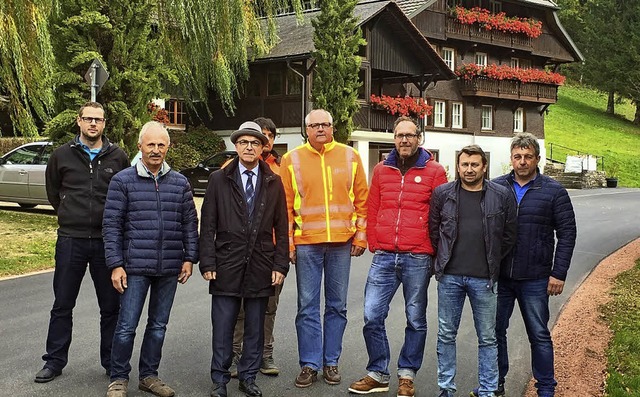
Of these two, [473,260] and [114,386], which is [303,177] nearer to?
[473,260]

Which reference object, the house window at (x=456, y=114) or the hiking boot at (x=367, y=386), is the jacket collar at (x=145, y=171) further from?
the house window at (x=456, y=114)

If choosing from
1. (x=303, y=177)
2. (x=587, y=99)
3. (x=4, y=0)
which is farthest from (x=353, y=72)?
(x=587, y=99)

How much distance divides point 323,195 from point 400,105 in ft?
83.6

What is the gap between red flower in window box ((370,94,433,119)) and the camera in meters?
29.7

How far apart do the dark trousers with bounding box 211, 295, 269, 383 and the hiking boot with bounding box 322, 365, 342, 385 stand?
603mm

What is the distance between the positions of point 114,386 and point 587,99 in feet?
225

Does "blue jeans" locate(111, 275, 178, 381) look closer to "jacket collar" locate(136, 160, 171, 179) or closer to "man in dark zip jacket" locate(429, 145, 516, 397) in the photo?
"jacket collar" locate(136, 160, 171, 179)

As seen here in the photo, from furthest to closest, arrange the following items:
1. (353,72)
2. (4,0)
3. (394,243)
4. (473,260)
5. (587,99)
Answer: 1. (587,99)
2. (353,72)
3. (4,0)
4. (394,243)
5. (473,260)

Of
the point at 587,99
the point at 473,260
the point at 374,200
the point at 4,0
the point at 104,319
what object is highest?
the point at 587,99

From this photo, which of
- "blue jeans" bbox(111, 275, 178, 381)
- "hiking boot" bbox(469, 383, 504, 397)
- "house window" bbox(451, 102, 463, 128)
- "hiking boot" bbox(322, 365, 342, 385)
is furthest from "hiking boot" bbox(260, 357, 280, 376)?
"house window" bbox(451, 102, 463, 128)

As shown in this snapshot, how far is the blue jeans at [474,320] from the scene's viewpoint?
501cm

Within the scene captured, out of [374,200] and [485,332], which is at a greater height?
[374,200]

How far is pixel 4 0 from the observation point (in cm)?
1017

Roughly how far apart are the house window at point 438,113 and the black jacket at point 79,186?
33110 mm
